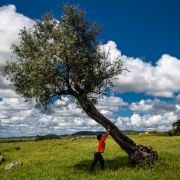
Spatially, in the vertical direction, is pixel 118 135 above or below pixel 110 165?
above

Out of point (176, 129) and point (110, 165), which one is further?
point (176, 129)

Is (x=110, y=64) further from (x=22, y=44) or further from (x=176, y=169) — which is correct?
(x=176, y=169)

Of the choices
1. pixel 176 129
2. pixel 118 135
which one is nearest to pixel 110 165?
pixel 118 135

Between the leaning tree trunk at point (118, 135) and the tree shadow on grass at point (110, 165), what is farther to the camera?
the leaning tree trunk at point (118, 135)

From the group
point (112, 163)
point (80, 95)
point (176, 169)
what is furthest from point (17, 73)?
point (176, 169)

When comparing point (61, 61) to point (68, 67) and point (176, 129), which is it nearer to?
point (68, 67)

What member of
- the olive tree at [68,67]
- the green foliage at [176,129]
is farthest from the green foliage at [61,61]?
the green foliage at [176,129]

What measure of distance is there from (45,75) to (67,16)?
7.24m

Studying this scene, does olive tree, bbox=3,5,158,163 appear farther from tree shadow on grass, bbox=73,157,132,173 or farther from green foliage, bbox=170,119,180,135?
green foliage, bbox=170,119,180,135

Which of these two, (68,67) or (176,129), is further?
(176,129)

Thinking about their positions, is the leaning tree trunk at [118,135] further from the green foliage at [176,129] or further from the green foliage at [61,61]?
the green foliage at [176,129]

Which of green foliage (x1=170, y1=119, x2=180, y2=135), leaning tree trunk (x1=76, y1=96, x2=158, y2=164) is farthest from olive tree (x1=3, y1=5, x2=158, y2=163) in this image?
green foliage (x1=170, y1=119, x2=180, y2=135)

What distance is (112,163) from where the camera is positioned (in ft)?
139

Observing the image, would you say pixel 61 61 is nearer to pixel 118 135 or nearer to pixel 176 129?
pixel 118 135
